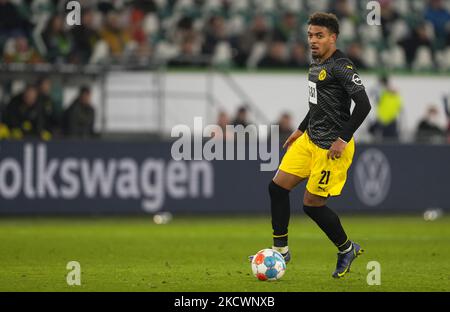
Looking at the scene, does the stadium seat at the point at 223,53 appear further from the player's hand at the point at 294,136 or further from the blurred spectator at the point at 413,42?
the player's hand at the point at 294,136

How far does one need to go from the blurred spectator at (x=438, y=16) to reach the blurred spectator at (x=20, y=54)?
10.5 metres

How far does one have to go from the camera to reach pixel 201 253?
13164mm

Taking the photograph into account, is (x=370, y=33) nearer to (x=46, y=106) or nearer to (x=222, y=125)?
(x=222, y=125)

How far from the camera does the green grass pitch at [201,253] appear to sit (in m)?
9.77

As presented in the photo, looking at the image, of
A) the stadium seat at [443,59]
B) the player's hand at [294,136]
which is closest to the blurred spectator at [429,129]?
the stadium seat at [443,59]

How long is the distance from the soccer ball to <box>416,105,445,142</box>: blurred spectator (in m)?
13.0

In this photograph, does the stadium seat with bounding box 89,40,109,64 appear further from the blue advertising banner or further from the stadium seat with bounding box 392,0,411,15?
the stadium seat with bounding box 392,0,411,15

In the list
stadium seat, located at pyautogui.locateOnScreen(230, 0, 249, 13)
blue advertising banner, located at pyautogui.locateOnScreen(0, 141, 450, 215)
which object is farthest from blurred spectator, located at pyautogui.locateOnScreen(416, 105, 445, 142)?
stadium seat, located at pyautogui.locateOnScreen(230, 0, 249, 13)

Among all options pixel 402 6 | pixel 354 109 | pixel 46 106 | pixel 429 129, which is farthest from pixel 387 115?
pixel 354 109

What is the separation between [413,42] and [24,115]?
409 inches

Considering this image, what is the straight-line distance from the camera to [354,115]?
9844 millimetres
